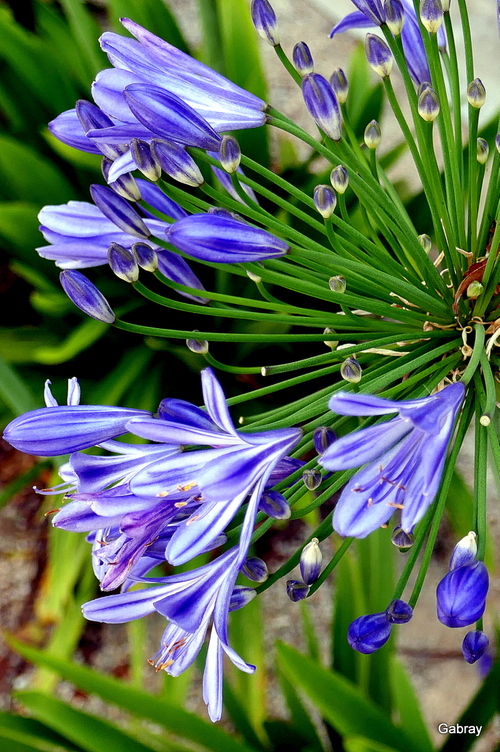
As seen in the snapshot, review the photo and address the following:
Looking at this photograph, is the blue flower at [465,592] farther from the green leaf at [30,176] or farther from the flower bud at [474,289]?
the green leaf at [30,176]

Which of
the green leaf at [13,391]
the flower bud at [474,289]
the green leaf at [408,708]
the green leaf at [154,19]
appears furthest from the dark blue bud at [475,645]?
the green leaf at [154,19]

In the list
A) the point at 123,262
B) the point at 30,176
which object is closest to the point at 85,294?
the point at 123,262

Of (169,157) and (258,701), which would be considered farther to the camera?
(258,701)

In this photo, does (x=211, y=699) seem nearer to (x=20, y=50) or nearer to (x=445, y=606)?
(x=445, y=606)

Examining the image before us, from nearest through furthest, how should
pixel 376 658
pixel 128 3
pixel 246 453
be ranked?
1. pixel 246 453
2. pixel 376 658
3. pixel 128 3

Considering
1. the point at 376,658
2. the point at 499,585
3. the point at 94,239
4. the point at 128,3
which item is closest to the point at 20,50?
the point at 128,3

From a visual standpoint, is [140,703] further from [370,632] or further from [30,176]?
[30,176]

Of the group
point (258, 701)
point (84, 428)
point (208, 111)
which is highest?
point (208, 111)
